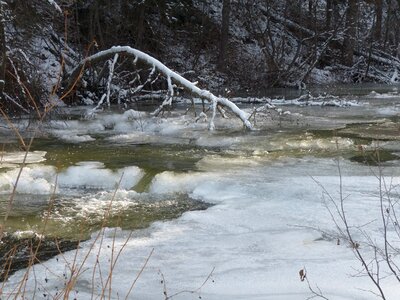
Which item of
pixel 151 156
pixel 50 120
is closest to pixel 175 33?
pixel 50 120

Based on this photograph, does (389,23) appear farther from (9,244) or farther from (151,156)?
(9,244)

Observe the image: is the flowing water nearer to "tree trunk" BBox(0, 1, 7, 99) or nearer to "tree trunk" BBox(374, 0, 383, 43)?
"tree trunk" BBox(0, 1, 7, 99)

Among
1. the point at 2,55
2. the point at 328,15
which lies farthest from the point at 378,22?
the point at 2,55

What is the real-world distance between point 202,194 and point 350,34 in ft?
58.0

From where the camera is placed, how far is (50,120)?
10.7 m

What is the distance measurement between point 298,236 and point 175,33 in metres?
15.7

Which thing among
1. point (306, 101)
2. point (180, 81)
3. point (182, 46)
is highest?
point (182, 46)

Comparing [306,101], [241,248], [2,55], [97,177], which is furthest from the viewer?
[306,101]

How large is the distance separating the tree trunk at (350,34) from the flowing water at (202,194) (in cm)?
1165

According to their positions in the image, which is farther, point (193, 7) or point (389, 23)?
point (389, 23)

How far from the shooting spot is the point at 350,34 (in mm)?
22344

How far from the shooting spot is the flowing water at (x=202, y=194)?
13.3ft

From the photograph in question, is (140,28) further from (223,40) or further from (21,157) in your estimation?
(21,157)

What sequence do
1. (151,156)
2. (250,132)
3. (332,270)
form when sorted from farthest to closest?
(250,132)
(151,156)
(332,270)
